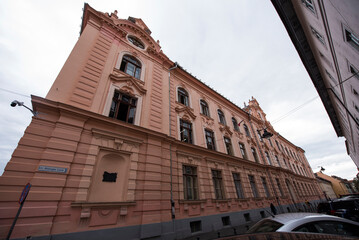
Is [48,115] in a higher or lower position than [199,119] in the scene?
lower

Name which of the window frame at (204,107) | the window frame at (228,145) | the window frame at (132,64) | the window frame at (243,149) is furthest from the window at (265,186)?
the window frame at (132,64)

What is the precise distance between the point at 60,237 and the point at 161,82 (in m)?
10.6

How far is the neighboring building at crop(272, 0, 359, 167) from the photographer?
6340 mm

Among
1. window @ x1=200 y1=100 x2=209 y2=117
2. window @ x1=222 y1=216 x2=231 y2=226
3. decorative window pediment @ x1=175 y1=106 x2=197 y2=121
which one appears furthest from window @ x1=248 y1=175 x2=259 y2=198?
decorative window pediment @ x1=175 y1=106 x2=197 y2=121

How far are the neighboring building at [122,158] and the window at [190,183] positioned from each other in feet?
0.21

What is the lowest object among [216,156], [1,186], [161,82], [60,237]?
[60,237]

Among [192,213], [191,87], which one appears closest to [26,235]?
[192,213]

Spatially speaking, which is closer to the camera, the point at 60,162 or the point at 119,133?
the point at 60,162

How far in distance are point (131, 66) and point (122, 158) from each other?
7.22 m

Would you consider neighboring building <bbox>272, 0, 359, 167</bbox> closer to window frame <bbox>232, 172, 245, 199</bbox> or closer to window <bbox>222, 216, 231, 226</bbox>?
window frame <bbox>232, 172, 245, 199</bbox>

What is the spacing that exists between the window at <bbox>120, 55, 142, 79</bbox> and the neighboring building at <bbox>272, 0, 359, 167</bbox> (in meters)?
10.4

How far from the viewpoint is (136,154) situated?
784 cm

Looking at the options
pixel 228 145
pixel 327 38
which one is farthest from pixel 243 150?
pixel 327 38

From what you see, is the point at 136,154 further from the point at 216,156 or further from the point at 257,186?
the point at 257,186
